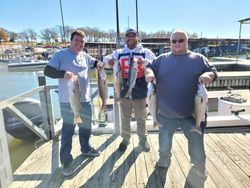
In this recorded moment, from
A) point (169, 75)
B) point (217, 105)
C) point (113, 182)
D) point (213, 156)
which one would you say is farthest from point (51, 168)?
point (217, 105)

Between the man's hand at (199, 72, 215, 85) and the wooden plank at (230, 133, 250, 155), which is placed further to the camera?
the wooden plank at (230, 133, 250, 155)

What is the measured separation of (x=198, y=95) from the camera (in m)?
2.19

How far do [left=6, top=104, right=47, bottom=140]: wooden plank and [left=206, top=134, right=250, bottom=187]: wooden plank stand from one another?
2668 mm

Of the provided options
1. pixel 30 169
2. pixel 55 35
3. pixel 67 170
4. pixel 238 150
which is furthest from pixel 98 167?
pixel 55 35

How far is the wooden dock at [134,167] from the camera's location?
2670 millimetres

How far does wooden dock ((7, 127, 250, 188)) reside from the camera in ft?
8.76

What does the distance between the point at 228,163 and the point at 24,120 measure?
9.64 ft

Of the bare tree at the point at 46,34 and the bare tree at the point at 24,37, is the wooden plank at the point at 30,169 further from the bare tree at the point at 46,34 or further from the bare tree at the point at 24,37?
the bare tree at the point at 24,37

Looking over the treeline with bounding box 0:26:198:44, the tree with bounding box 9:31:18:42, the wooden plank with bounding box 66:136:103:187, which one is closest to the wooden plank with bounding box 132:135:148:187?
the wooden plank with bounding box 66:136:103:187

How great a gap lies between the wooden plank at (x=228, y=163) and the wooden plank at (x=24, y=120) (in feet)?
8.75

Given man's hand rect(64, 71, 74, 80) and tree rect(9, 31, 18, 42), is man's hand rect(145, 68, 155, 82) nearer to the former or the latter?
man's hand rect(64, 71, 74, 80)

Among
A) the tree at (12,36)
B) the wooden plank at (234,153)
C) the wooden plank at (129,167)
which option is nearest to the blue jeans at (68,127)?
the wooden plank at (129,167)

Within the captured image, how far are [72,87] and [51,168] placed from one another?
1.26m

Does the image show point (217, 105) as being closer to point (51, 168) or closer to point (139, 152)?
point (139, 152)
